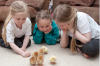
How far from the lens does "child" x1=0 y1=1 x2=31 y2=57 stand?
36.9 inches

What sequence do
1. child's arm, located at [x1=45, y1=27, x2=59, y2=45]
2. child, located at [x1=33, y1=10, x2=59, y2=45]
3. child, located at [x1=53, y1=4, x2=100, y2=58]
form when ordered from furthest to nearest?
child's arm, located at [x1=45, y1=27, x2=59, y2=45] → child, located at [x1=33, y1=10, x2=59, y2=45] → child, located at [x1=53, y1=4, x2=100, y2=58]

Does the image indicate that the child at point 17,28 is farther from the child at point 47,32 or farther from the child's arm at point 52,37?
the child's arm at point 52,37

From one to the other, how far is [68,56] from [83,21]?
35 centimetres

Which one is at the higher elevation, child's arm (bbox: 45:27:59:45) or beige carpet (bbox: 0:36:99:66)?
child's arm (bbox: 45:27:59:45)

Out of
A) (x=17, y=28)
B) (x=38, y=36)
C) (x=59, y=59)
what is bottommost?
(x=59, y=59)

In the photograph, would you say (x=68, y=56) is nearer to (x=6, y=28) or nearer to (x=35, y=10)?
(x=6, y=28)

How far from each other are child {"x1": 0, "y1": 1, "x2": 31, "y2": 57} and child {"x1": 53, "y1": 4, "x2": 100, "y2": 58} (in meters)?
0.31

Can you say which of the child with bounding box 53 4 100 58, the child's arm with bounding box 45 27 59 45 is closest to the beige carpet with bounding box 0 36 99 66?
the child with bounding box 53 4 100 58

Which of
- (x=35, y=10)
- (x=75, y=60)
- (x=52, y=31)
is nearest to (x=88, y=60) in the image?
(x=75, y=60)

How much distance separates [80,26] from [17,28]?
62 centimetres

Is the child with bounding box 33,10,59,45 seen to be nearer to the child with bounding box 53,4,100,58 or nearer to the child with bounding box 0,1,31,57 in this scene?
the child with bounding box 0,1,31,57

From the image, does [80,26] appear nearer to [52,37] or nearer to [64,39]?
[64,39]

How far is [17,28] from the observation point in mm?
1058

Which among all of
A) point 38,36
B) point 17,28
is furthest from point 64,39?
point 17,28
